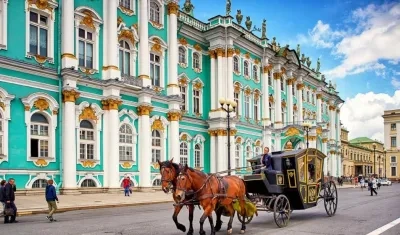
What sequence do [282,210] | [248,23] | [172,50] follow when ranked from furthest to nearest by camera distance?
1. [248,23]
2. [172,50]
3. [282,210]

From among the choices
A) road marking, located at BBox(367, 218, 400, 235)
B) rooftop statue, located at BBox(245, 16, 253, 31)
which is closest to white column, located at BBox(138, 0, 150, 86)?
rooftop statue, located at BBox(245, 16, 253, 31)

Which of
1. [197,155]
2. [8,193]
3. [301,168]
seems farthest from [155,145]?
[301,168]

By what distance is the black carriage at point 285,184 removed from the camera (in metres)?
12.5

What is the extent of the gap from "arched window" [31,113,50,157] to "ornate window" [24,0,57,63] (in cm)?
334

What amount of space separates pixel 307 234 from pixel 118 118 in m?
18.4

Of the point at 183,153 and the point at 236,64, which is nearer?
the point at 183,153

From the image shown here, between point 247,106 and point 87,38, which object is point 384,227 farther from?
point 247,106

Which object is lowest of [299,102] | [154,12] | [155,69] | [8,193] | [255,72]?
[8,193]

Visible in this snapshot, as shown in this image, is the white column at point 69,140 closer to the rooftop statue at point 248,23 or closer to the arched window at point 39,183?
the arched window at point 39,183

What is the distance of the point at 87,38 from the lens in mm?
26516

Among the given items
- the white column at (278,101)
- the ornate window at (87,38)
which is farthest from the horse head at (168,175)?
the white column at (278,101)

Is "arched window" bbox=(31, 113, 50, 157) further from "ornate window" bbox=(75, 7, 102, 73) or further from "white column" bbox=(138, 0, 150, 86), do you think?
"white column" bbox=(138, 0, 150, 86)

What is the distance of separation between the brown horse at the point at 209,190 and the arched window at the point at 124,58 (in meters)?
19.0

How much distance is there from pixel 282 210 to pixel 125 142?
57.2 ft
